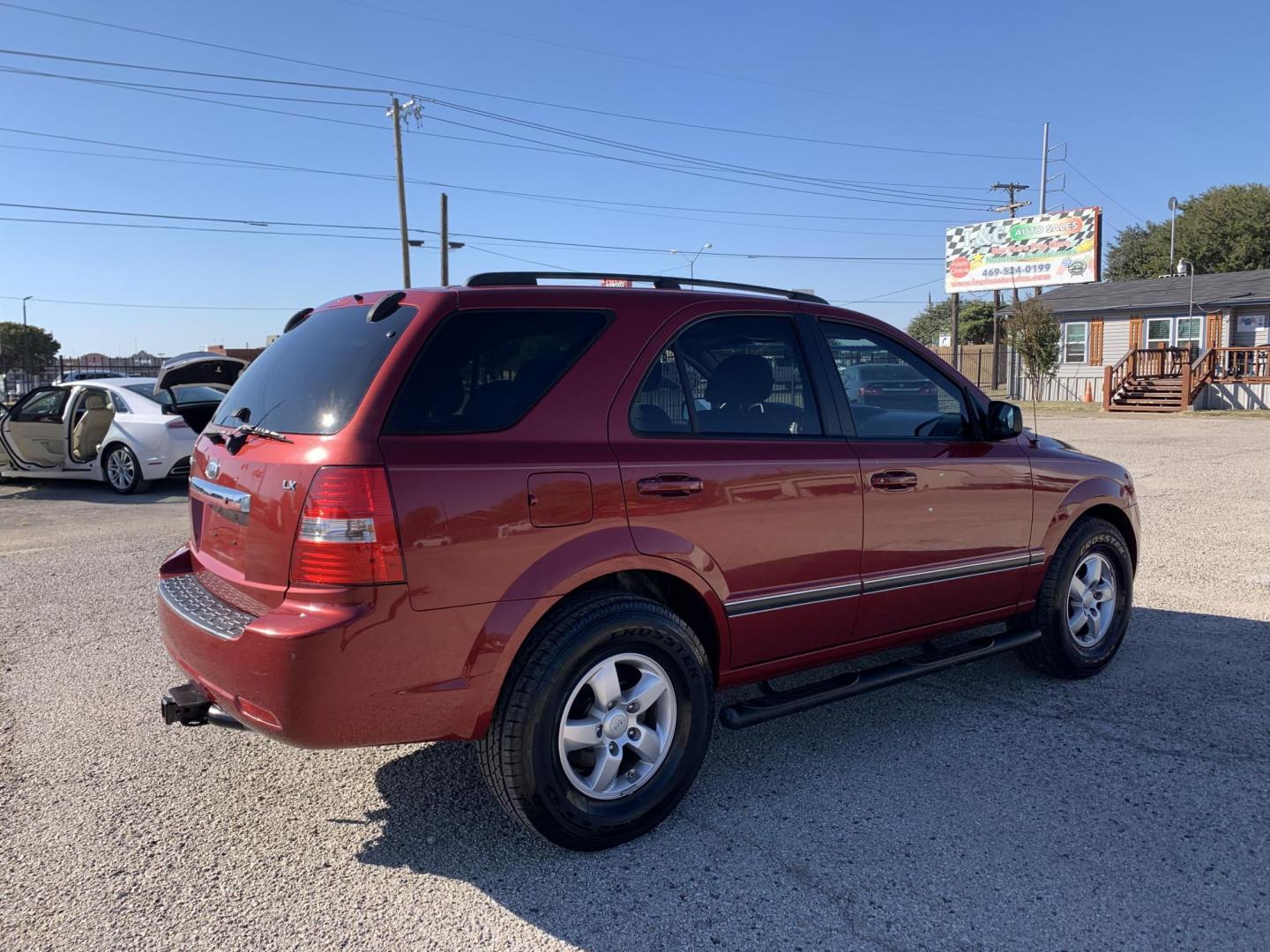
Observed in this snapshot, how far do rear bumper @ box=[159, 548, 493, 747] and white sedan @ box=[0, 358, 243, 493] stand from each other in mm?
9296

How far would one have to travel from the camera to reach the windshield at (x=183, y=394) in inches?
458

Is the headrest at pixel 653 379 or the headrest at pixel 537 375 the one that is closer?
the headrest at pixel 537 375

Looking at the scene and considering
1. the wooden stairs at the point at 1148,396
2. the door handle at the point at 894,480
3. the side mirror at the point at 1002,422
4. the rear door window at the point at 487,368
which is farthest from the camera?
the wooden stairs at the point at 1148,396

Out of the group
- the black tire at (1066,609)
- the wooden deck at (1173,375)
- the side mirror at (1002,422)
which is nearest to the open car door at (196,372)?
the side mirror at (1002,422)

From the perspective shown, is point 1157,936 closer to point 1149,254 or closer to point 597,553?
point 597,553

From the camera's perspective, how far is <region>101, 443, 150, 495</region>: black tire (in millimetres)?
11531

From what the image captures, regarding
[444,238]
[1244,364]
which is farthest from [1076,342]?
[444,238]

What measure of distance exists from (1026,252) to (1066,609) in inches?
1521

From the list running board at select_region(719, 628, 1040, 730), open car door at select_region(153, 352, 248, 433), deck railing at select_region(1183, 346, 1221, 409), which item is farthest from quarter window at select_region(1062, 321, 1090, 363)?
running board at select_region(719, 628, 1040, 730)

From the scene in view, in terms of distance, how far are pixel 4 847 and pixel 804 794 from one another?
9.09 ft

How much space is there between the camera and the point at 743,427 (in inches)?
136

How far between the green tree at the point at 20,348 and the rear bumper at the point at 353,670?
80137 millimetres

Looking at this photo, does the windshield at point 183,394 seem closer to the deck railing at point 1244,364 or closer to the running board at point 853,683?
the running board at point 853,683

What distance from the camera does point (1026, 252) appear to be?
38875 millimetres
